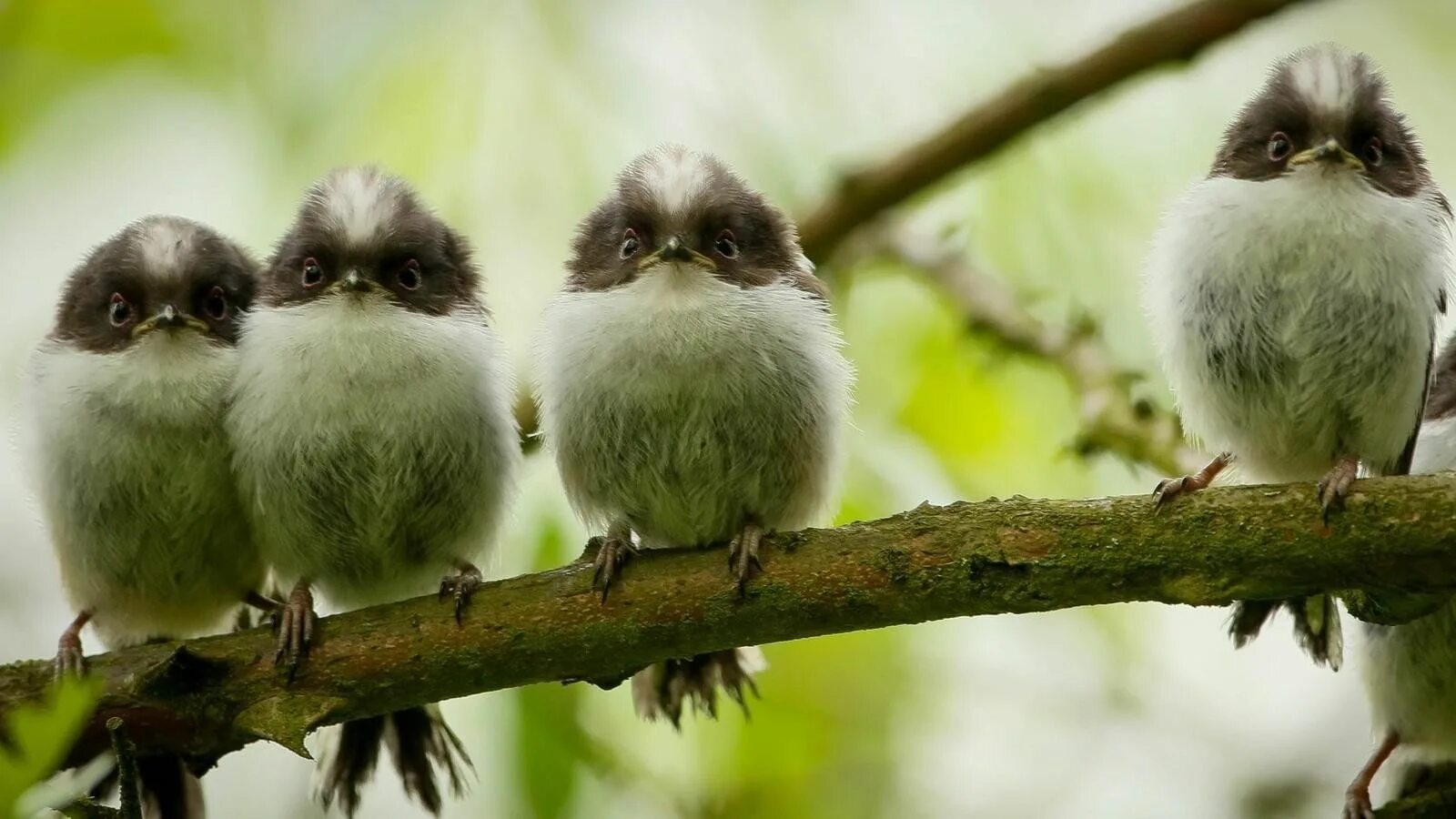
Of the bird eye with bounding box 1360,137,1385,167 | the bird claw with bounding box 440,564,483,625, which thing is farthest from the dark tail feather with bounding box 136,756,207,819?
the bird eye with bounding box 1360,137,1385,167

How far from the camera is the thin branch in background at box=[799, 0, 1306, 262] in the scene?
251 inches

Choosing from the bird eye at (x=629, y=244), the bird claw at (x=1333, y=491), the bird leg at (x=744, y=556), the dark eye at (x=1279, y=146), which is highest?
the bird eye at (x=629, y=244)

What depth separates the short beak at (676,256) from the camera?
16.4 ft

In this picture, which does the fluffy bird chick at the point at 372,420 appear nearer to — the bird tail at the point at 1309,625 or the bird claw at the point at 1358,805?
the bird tail at the point at 1309,625

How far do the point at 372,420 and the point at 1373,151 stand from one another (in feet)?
10.3

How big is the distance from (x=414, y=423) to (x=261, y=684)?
92 centimetres

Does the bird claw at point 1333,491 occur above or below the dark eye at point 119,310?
below

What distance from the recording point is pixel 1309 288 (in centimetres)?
479

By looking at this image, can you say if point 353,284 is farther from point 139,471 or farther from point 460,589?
point 460,589

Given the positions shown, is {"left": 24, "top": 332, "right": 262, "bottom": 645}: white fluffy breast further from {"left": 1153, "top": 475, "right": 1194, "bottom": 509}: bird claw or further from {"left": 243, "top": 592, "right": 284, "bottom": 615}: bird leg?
{"left": 1153, "top": 475, "right": 1194, "bottom": 509}: bird claw

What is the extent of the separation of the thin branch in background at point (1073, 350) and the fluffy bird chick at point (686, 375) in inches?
66.1

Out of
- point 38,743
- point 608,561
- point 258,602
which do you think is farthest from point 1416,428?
point 38,743

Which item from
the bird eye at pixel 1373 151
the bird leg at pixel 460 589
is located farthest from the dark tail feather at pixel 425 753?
the bird eye at pixel 1373 151

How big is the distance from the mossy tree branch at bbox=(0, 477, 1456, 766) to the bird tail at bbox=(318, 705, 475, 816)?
2.29ft
